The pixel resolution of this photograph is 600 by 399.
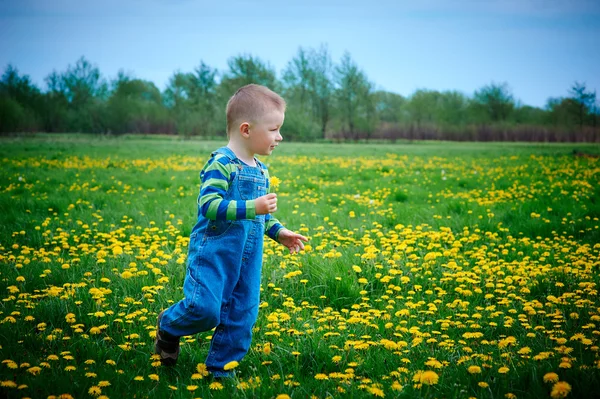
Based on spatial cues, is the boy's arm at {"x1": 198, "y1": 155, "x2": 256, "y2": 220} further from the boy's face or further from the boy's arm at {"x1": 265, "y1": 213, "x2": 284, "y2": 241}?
the boy's arm at {"x1": 265, "y1": 213, "x2": 284, "y2": 241}

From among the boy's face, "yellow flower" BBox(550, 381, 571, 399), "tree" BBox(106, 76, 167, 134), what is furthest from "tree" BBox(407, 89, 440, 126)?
"yellow flower" BBox(550, 381, 571, 399)

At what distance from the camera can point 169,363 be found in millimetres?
2725

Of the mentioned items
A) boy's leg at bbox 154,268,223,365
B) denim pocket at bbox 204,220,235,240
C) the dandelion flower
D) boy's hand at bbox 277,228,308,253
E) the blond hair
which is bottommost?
the dandelion flower

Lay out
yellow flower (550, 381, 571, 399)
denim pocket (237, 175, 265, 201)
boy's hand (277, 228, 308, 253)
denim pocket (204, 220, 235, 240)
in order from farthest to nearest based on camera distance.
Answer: boy's hand (277, 228, 308, 253) → denim pocket (237, 175, 265, 201) → denim pocket (204, 220, 235, 240) → yellow flower (550, 381, 571, 399)

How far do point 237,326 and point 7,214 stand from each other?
599 cm

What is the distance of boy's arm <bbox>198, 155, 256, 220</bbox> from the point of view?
2.35 metres

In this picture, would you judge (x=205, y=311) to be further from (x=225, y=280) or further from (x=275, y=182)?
(x=275, y=182)

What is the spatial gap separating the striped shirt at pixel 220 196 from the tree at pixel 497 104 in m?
58.0

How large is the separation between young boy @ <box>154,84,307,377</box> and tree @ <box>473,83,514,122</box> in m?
57.8

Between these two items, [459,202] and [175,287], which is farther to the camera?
[459,202]

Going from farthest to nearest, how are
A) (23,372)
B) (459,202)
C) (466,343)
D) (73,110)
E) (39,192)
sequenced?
1. (73,110)
2. (39,192)
3. (459,202)
4. (466,343)
5. (23,372)

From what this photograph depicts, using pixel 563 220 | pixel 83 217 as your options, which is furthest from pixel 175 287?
pixel 563 220

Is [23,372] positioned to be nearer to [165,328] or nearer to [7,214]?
[165,328]

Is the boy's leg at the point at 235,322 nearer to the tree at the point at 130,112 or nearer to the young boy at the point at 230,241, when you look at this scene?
the young boy at the point at 230,241
